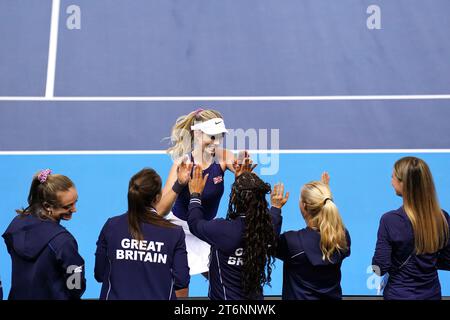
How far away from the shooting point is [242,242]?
15.2ft

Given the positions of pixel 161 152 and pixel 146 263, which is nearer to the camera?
pixel 146 263

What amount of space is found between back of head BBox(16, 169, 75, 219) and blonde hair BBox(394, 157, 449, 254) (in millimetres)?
2138

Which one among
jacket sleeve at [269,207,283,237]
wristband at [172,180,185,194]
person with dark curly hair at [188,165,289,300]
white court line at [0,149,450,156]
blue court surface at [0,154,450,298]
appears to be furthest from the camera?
white court line at [0,149,450,156]

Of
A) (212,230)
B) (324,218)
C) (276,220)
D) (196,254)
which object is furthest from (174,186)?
(324,218)

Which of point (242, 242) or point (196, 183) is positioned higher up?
point (196, 183)

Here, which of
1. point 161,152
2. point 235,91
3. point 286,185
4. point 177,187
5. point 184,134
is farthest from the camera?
point 235,91

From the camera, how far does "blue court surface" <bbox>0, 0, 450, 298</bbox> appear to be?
8039 millimetres

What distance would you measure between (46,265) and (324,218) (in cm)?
175

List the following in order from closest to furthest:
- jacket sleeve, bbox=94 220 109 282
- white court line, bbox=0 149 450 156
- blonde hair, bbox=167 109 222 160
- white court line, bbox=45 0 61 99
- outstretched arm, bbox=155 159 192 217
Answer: jacket sleeve, bbox=94 220 109 282 → outstretched arm, bbox=155 159 192 217 → blonde hair, bbox=167 109 222 160 → white court line, bbox=0 149 450 156 → white court line, bbox=45 0 61 99

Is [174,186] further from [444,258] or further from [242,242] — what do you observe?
[444,258]

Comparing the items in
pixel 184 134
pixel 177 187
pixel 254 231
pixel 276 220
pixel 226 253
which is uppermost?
pixel 184 134

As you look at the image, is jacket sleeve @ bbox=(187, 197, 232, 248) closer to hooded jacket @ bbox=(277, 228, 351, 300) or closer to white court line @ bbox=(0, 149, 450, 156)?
hooded jacket @ bbox=(277, 228, 351, 300)

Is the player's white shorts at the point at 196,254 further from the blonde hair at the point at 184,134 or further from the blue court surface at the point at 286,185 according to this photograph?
the blue court surface at the point at 286,185

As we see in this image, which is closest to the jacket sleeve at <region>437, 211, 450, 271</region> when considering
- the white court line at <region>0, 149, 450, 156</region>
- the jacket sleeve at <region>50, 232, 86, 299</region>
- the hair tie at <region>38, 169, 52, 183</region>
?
the jacket sleeve at <region>50, 232, 86, 299</region>
